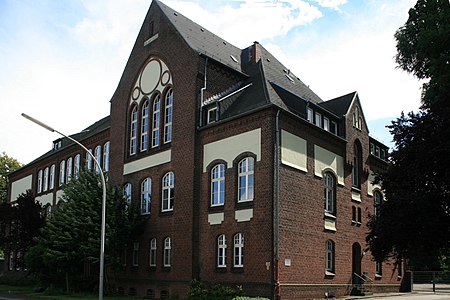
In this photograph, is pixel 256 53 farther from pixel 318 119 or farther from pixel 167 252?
pixel 167 252

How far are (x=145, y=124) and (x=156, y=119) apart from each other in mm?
1372

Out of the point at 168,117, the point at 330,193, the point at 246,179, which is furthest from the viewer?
the point at 168,117

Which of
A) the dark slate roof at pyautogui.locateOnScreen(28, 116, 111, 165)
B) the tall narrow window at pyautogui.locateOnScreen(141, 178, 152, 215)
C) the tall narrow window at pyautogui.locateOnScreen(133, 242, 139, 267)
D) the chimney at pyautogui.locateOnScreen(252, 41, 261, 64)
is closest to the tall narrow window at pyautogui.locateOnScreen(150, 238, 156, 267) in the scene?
the tall narrow window at pyautogui.locateOnScreen(133, 242, 139, 267)

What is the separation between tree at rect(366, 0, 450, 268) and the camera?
1700cm

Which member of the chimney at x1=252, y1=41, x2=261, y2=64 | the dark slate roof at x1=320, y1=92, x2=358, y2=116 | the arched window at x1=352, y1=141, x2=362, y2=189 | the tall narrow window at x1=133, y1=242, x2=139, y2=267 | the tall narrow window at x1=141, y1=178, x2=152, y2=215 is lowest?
the tall narrow window at x1=133, y1=242, x2=139, y2=267

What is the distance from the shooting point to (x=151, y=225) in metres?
31.0

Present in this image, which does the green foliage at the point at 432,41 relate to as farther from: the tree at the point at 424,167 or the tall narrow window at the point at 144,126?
the tall narrow window at the point at 144,126

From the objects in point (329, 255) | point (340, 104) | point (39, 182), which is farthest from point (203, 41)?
point (39, 182)

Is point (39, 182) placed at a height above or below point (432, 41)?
below

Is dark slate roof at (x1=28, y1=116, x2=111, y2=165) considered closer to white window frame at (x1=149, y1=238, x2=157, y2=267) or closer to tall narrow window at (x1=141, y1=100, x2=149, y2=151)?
tall narrow window at (x1=141, y1=100, x2=149, y2=151)

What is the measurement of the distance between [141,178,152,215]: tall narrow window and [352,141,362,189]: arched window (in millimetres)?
12250

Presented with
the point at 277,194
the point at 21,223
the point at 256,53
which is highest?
the point at 256,53

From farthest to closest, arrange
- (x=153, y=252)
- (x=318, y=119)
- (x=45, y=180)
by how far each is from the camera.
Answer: (x=45, y=180), (x=153, y=252), (x=318, y=119)

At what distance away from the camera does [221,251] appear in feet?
86.8
